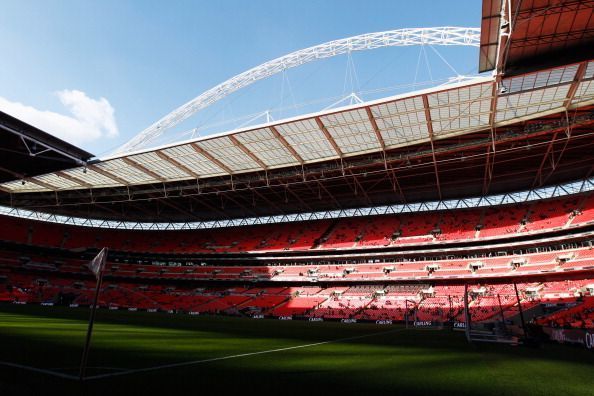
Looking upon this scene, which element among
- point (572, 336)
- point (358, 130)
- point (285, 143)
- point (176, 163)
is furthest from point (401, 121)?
point (176, 163)

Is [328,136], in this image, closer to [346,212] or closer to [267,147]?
[267,147]

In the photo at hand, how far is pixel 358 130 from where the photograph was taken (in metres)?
28.0

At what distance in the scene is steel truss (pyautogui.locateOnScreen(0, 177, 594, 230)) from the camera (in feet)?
138

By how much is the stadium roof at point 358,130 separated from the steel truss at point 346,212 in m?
21.6

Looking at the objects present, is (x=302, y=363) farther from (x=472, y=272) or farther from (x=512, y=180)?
(x=512, y=180)

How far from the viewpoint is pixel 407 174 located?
3909cm

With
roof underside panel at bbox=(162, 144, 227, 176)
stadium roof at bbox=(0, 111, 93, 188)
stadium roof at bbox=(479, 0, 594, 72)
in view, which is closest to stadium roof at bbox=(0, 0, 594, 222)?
stadium roof at bbox=(479, 0, 594, 72)

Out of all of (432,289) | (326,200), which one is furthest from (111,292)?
(432,289)

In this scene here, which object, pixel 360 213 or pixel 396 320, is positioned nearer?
pixel 396 320

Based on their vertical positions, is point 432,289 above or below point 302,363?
above


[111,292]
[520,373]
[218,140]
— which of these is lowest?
[520,373]

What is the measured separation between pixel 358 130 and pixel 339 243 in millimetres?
24290

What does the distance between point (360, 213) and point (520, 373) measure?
47.2 meters

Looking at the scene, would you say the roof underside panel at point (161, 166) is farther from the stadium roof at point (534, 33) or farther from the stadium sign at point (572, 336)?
the stadium sign at point (572, 336)
